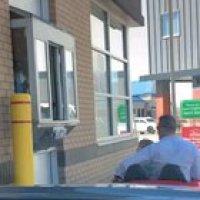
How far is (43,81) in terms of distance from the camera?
8.25m

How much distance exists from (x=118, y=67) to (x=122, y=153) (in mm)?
1806

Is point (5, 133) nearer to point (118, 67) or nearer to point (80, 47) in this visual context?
point (80, 47)

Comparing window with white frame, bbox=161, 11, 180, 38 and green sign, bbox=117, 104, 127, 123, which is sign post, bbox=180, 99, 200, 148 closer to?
green sign, bbox=117, 104, 127, 123

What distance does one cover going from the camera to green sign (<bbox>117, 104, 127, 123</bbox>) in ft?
48.7

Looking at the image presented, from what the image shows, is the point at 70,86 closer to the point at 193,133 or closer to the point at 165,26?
the point at 193,133

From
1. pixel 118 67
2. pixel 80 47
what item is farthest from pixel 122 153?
pixel 80 47

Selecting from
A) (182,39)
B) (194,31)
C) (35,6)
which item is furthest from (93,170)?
(182,39)

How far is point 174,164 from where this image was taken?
6230mm

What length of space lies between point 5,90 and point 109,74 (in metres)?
6.22

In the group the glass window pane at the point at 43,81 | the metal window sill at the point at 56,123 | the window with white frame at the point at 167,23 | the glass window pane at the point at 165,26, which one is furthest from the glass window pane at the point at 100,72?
the glass window pane at the point at 165,26

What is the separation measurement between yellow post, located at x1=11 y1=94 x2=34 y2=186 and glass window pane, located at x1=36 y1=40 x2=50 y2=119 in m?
1.07

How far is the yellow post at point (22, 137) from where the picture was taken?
22.8 ft

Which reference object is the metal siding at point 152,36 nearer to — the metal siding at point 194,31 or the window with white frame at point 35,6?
the metal siding at point 194,31

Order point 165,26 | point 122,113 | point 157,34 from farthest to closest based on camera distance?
point 165,26 → point 157,34 → point 122,113
